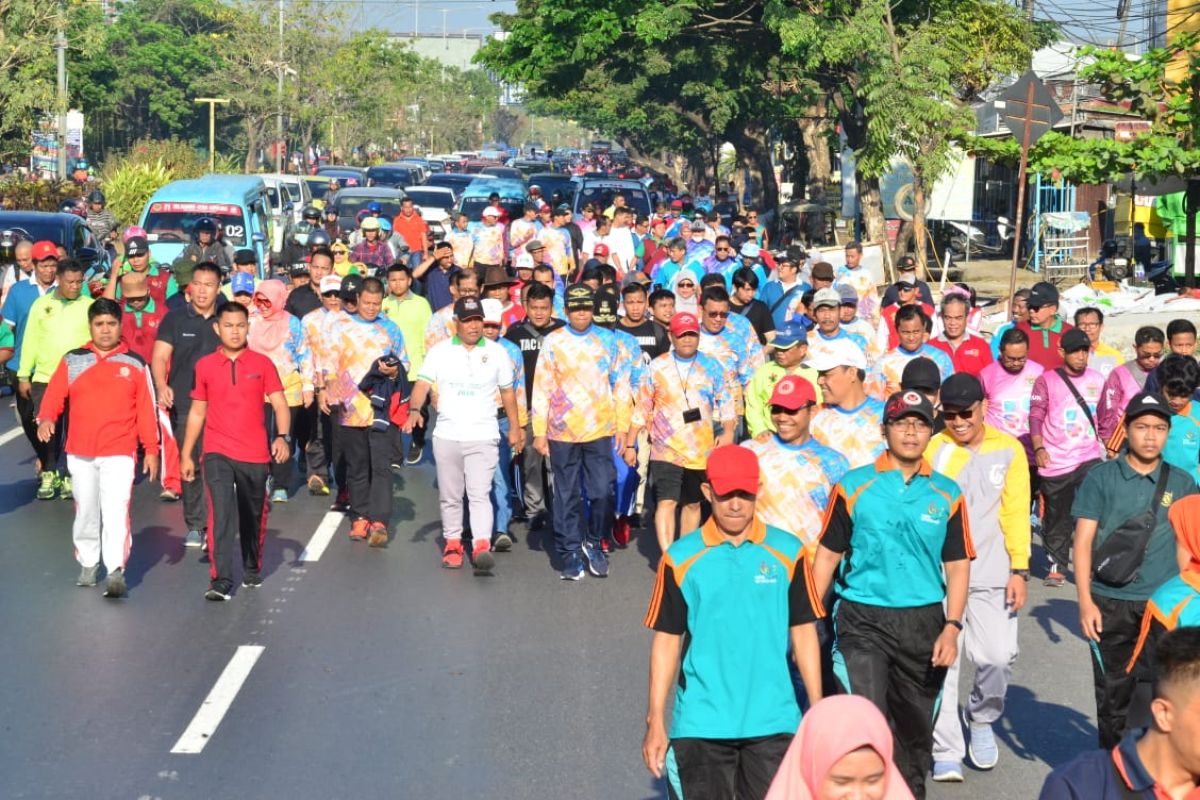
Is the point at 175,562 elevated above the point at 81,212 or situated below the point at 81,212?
below

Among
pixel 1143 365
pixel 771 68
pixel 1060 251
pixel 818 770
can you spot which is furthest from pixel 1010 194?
pixel 818 770

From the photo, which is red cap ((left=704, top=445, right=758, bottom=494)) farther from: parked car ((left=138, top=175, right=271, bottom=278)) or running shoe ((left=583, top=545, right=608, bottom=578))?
parked car ((left=138, top=175, right=271, bottom=278))

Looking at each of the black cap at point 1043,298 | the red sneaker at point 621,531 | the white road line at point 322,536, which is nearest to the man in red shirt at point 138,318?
the white road line at point 322,536

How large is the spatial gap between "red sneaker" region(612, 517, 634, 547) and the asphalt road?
0.15 metres

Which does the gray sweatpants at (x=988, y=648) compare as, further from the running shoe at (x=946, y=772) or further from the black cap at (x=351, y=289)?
the black cap at (x=351, y=289)

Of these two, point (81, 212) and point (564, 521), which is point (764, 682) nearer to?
point (564, 521)

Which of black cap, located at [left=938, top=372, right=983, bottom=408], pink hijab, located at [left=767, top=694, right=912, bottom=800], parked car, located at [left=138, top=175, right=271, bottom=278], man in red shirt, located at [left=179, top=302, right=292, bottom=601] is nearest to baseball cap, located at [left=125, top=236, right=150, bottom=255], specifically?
man in red shirt, located at [left=179, top=302, right=292, bottom=601]

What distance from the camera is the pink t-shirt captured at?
1153cm

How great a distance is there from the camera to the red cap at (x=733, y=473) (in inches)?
230

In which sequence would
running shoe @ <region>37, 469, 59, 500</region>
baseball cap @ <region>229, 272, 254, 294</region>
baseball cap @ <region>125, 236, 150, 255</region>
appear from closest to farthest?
running shoe @ <region>37, 469, 59, 500</region>
baseball cap @ <region>125, 236, 150, 255</region>
baseball cap @ <region>229, 272, 254, 294</region>

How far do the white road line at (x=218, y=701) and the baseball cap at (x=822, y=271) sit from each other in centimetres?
672

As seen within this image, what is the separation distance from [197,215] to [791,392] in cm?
1920

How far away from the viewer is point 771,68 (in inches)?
1663

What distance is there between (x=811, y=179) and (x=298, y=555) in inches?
1591
